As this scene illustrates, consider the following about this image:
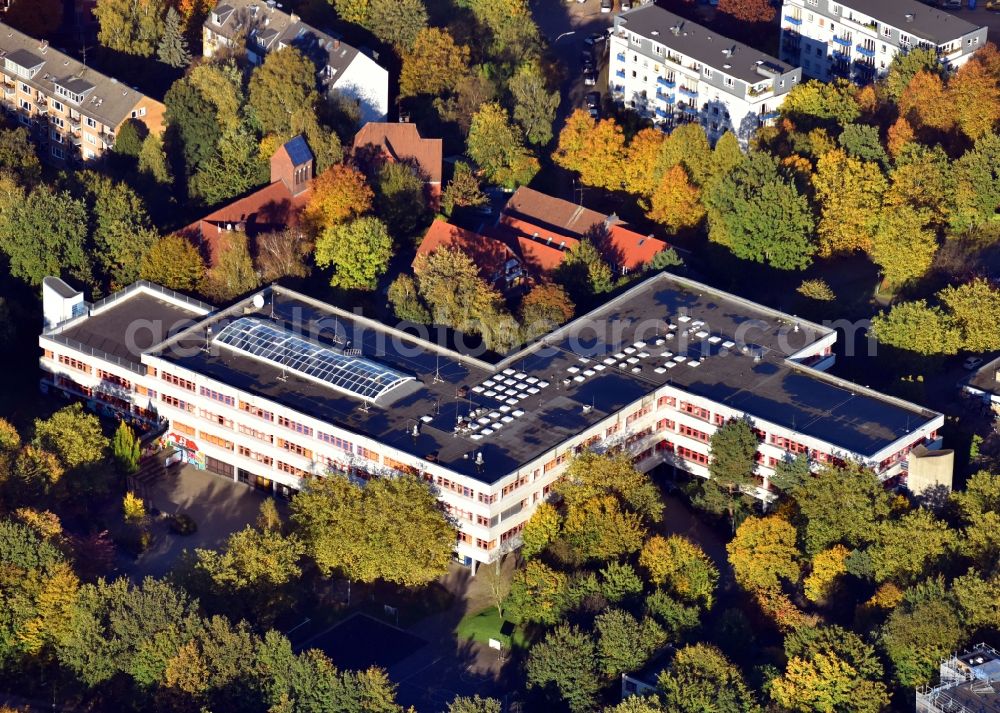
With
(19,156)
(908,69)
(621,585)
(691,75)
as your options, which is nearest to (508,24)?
(691,75)

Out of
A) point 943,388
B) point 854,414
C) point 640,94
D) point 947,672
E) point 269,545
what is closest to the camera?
point 947,672

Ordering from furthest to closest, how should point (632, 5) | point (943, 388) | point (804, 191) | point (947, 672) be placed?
point (632, 5), point (804, 191), point (943, 388), point (947, 672)

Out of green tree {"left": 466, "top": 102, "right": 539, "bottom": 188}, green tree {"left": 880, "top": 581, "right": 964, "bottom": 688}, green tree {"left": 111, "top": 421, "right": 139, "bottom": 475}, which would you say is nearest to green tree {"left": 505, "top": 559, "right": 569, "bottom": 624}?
green tree {"left": 880, "top": 581, "right": 964, "bottom": 688}

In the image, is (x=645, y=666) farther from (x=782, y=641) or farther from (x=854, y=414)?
(x=854, y=414)

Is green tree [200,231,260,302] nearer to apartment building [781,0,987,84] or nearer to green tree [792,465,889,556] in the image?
green tree [792,465,889,556]

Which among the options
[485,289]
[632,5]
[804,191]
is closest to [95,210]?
[485,289]

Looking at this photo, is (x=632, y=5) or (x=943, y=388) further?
(x=632, y=5)

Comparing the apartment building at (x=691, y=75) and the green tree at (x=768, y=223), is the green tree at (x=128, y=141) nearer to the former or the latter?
the apartment building at (x=691, y=75)
